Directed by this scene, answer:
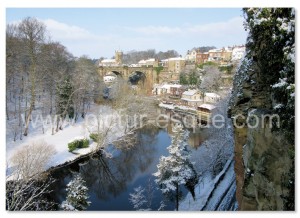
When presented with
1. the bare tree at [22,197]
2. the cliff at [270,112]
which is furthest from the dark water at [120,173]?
the cliff at [270,112]

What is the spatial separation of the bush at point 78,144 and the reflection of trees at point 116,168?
56 centimetres

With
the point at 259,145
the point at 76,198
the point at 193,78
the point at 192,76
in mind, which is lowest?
the point at 76,198

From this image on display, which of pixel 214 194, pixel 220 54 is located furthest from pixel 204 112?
pixel 220 54

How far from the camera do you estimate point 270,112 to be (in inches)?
115

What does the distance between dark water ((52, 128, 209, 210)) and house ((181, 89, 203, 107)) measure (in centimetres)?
637

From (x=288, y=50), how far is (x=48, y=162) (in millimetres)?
6787

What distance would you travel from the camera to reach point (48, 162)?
782 centimetres

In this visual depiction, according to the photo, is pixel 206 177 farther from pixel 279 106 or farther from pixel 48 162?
pixel 279 106

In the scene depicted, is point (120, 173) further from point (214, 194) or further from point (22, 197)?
point (22, 197)

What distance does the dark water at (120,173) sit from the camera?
646 centimetres

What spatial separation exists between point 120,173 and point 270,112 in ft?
19.8

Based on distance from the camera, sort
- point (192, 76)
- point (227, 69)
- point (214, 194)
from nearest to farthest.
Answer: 1. point (214, 194)
2. point (227, 69)
3. point (192, 76)
